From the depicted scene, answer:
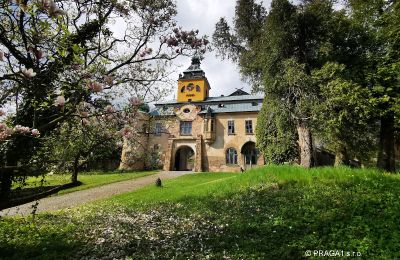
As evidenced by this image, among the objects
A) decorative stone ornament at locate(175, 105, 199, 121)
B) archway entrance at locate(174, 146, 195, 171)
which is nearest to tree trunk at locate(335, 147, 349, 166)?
decorative stone ornament at locate(175, 105, 199, 121)

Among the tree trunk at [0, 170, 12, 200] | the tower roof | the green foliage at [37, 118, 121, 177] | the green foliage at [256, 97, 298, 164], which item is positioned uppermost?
the tower roof

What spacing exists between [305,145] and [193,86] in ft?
98.2

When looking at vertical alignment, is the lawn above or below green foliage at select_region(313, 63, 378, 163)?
below

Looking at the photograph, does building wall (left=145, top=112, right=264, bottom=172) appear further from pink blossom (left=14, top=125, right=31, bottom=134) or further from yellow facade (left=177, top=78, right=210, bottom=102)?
pink blossom (left=14, top=125, right=31, bottom=134)

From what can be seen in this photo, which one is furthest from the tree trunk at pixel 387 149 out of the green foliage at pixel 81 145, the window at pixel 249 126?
the window at pixel 249 126

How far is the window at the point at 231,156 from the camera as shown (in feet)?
121

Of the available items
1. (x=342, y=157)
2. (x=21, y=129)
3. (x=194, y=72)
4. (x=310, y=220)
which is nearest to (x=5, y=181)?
(x=21, y=129)

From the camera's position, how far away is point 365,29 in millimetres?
17438

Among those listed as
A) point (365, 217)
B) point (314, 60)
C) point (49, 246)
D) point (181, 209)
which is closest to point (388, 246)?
point (365, 217)

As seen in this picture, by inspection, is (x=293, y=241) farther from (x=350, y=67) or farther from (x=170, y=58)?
(x=350, y=67)

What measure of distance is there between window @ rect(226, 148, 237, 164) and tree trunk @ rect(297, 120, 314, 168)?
20.1 metres

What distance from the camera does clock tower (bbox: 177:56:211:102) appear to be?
43812mm

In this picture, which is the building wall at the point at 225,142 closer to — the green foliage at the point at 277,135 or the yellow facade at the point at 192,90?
the yellow facade at the point at 192,90

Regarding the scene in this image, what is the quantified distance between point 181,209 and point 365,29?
16.4 meters
